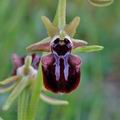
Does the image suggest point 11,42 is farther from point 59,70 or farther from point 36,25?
point 59,70

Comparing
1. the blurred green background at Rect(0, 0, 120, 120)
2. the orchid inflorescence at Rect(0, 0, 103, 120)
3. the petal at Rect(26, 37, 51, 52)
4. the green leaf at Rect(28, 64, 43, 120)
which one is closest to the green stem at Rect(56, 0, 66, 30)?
the orchid inflorescence at Rect(0, 0, 103, 120)

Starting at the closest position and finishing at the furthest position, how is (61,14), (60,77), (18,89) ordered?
(60,77) < (61,14) < (18,89)

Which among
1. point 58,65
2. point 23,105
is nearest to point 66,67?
point 58,65

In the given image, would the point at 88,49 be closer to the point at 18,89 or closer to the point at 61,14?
the point at 61,14

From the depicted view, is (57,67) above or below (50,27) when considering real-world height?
below

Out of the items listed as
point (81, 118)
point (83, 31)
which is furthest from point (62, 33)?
point (83, 31)

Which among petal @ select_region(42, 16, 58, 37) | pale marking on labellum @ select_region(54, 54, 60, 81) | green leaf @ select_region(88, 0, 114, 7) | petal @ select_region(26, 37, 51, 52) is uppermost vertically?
green leaf @ select_region(88, 0, 114, 7)

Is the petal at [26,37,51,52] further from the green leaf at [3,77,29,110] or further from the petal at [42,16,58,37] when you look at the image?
the green leaf at [3,77,29,110]
